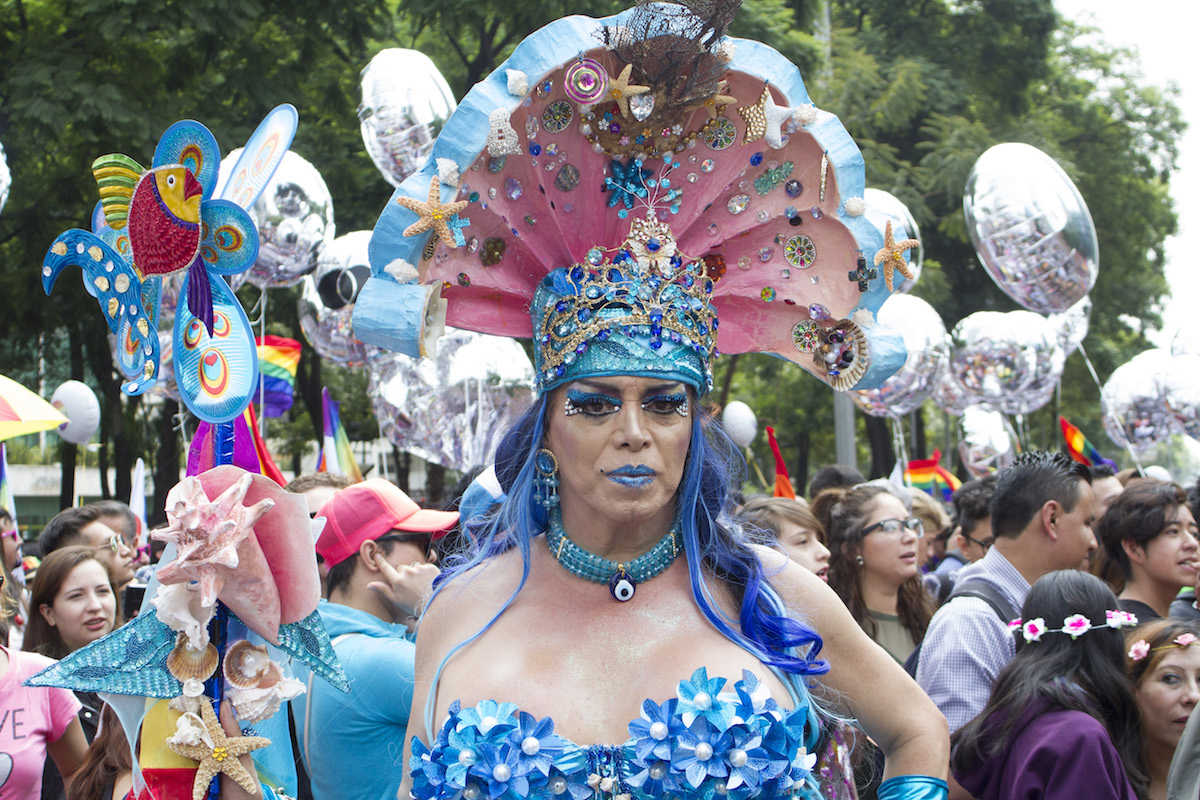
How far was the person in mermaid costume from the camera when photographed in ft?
7.66

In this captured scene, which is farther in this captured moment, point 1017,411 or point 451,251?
point 1017,411

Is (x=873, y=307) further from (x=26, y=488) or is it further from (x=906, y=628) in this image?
(x=26, y=488)

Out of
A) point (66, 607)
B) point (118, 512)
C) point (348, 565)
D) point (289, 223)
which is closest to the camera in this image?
point (348, 565)

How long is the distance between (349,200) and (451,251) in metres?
11.3

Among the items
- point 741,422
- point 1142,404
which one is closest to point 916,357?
point 1142,404

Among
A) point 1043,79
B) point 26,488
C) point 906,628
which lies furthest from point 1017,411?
point 26,488

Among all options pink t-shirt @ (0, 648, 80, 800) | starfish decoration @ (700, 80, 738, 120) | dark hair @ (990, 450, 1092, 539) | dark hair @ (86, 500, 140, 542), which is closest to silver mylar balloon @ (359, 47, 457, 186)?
dark hair @ (86, 500, 140, 542)

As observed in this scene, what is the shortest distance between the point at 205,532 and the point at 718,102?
1.35 m

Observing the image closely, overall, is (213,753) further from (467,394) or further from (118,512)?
(467,394)

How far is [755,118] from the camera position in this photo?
261 centimetres

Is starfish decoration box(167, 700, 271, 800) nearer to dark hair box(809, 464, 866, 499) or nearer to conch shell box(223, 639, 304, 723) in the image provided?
conch shell box(223, 639, 304, 723)

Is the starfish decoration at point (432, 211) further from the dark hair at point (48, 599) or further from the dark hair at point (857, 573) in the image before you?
the dark hair at point (857, 573)

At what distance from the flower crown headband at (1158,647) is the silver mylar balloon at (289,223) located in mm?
5610

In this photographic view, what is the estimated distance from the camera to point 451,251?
8.74 ft
